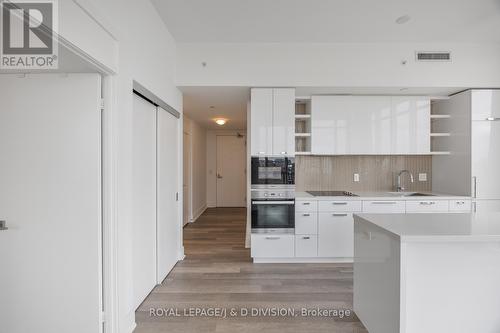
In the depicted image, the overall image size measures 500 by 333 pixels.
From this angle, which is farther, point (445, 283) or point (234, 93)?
point (234, 93)

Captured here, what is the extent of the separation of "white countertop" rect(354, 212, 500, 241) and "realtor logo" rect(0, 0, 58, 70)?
2212 mm

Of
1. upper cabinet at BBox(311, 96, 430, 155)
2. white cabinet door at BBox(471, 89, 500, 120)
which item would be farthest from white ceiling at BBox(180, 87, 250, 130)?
white cabinet door at BBox(471, 89, 500, 120)

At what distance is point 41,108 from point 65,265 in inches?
42.4

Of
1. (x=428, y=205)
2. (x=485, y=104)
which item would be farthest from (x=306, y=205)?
(x=485, y=104)

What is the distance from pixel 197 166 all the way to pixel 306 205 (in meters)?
3.89

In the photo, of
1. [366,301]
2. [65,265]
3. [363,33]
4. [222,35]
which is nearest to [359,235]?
[366,301]

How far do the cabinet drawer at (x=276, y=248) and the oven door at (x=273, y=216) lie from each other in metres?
0.10

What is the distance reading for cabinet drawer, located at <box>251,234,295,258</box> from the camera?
364cm

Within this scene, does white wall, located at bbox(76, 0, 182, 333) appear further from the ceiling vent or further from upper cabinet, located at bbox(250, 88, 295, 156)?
the ceiling vent

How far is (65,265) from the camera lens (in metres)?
1.83

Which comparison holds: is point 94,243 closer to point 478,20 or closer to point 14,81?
point 14,81

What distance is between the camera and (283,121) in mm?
3660

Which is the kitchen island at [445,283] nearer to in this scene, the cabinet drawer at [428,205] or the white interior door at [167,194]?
the cabinet drawer at [428,205]

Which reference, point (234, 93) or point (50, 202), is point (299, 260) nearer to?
point (234, 93)
